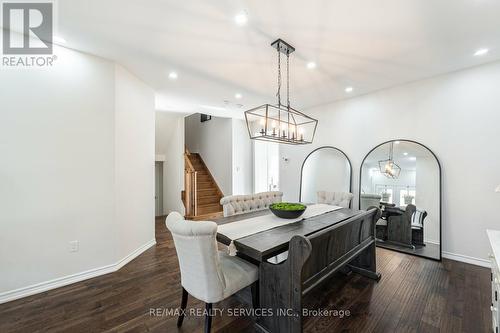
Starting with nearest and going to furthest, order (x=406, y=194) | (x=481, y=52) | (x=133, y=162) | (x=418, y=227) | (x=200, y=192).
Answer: (x=481, y=52) → (x=133, y=162) → (x=418, y=227) → (x=406, y=194) → (x=200, y=192)

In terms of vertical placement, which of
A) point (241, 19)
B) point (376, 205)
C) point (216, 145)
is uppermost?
point (241, 19)

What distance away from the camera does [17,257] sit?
2252mm

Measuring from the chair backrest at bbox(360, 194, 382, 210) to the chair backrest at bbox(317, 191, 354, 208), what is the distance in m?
0.52

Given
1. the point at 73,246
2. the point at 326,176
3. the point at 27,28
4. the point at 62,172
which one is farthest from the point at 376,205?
the point at 27,28

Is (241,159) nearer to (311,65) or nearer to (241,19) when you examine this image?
(311,65)

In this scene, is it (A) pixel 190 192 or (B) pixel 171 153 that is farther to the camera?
(B) pixel 171 153

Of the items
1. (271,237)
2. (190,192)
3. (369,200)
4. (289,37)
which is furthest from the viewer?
(190,192)

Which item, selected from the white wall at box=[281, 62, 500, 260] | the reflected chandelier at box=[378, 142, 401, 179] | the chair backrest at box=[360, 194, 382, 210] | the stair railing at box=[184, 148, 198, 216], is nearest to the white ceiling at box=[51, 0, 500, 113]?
the white wall at box=[281, 62, 500, 260]

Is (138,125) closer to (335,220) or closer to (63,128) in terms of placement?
(63,128)

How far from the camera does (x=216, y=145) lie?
691cm

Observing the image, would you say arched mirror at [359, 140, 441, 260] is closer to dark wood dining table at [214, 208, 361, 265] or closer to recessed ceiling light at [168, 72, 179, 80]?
dark wood dining table at [214, 208, 361, 265]

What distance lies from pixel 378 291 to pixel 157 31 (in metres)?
3.81

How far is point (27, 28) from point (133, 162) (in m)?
1.85

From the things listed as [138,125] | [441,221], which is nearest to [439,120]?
[441,221]
